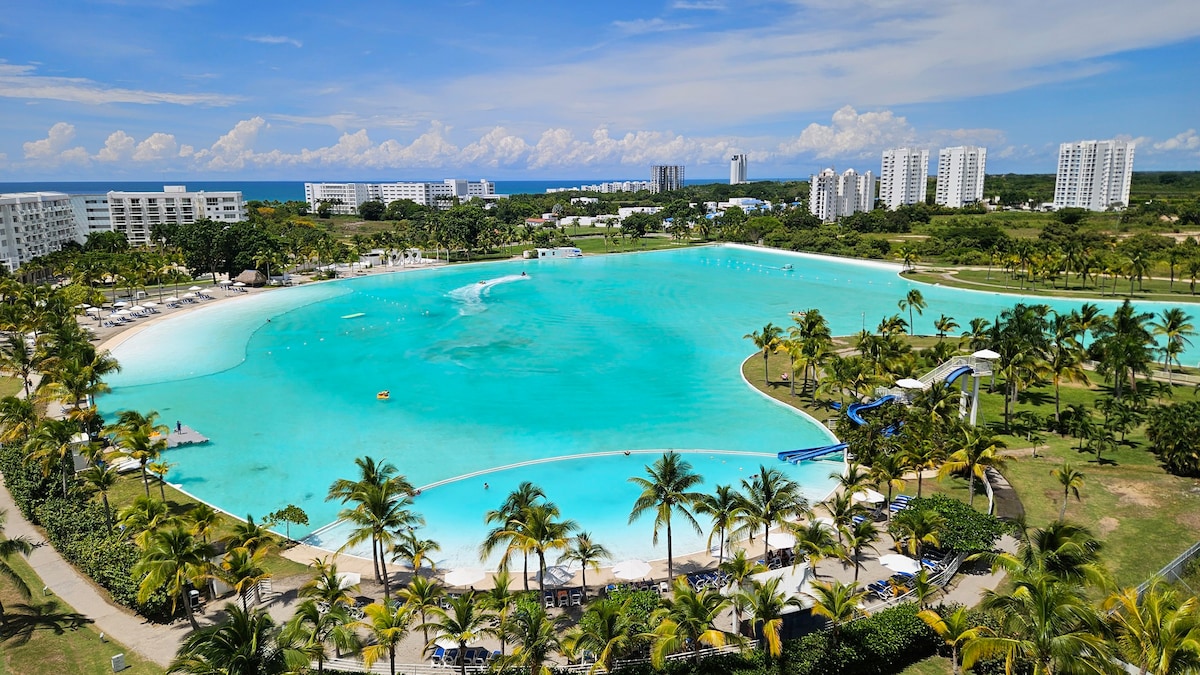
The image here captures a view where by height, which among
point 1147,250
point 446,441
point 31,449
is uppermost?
point 1147,250

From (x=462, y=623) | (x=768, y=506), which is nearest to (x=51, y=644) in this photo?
(x=462, y=623)

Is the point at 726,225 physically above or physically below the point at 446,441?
above

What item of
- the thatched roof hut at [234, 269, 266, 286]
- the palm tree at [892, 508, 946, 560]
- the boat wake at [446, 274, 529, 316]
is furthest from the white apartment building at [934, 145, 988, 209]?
the palm tree at [892, 508, 946, 560]

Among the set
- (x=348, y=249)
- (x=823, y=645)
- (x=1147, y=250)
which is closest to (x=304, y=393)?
(x=823, y=645)

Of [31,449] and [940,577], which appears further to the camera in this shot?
[31,449]

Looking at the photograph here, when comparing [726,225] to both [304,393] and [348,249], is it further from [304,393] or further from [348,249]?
Answer: [304,393]

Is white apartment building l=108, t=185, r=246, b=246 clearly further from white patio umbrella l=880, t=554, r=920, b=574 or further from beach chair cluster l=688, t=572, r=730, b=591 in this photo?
white patio umbrella l=880, t=554, r=920, b=574

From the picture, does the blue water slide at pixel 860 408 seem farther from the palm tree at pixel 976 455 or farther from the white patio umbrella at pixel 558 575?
the white patio umbrella at pixel 558 575
